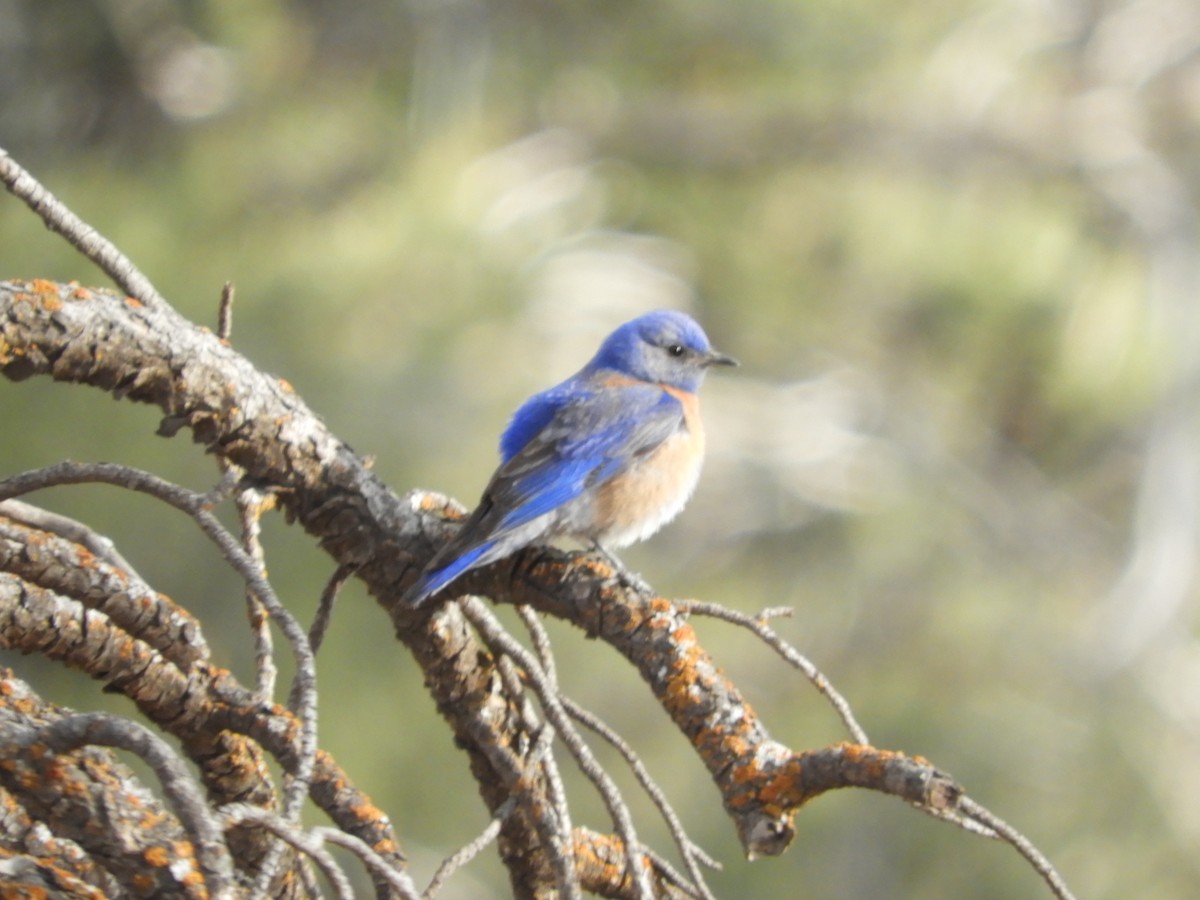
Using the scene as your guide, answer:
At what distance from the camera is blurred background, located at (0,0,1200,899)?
17.4 ft

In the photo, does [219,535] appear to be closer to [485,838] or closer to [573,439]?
[485,838]

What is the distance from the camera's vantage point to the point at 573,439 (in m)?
2.54

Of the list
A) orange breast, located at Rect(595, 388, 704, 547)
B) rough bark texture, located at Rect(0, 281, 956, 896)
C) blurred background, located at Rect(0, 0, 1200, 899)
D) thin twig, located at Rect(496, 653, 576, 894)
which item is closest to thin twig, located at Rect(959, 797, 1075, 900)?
rough bark texture, located at Rect(0, 281, 956, 896)

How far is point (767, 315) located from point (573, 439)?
22.0 feet

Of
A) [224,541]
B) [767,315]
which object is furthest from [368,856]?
[767,315]

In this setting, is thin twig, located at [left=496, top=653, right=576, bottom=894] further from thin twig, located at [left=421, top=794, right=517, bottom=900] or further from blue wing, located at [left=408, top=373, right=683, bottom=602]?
blue wing, located at [left=408, top=373, right=683, bottom=602]

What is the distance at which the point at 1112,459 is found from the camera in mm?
10289

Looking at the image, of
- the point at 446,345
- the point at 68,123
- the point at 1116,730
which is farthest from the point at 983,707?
the point at 68,123

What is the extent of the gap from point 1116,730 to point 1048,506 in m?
3.21

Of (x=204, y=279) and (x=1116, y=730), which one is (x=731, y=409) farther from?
(x=204, y=279)

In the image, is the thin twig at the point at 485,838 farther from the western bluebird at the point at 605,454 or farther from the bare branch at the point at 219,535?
the western bluebird at the point at 605,454

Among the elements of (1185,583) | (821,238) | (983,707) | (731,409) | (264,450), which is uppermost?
(821,238)

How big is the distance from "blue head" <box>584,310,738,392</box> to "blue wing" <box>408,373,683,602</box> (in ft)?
0.40

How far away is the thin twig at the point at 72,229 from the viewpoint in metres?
1.62
